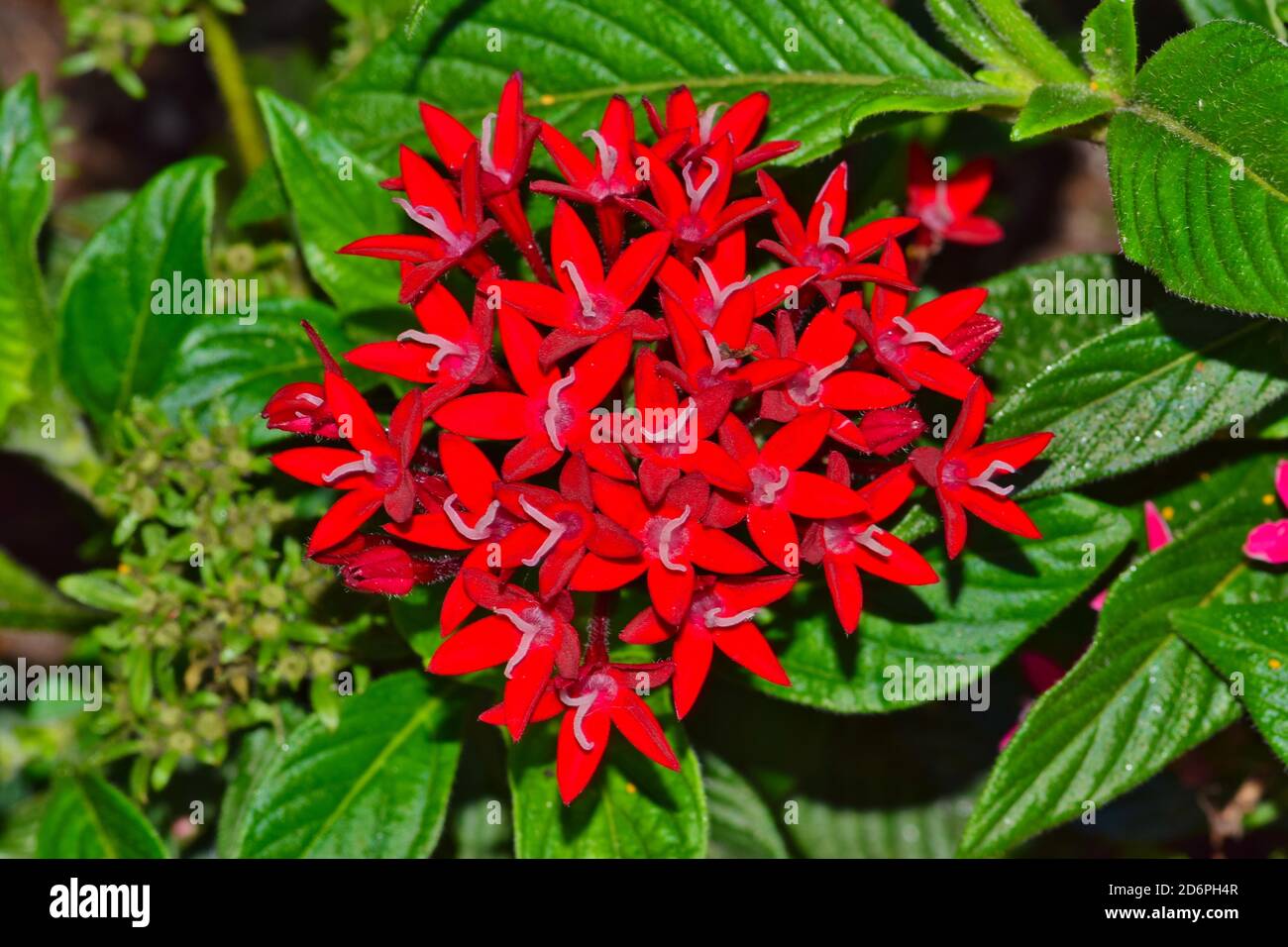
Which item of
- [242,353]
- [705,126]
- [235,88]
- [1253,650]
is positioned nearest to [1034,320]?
[1253,650]

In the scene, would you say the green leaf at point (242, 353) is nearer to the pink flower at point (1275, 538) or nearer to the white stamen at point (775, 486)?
the white stamen at point (775, 486)

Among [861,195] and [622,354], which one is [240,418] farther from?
[861,195]

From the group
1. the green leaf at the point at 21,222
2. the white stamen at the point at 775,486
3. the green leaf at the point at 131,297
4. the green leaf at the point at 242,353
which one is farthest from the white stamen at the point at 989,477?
the green leaf at the point at 21,222

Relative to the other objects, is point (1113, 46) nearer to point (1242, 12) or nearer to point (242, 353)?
point (1242, 12)

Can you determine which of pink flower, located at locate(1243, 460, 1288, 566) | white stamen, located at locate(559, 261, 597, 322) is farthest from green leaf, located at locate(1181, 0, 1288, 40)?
white stamen, located at locate(559, 261, 597, 322)

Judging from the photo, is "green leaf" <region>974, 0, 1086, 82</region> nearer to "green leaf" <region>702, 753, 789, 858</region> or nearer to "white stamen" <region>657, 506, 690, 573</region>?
"white stamen" <region>657, 506, 690, 573</region>
